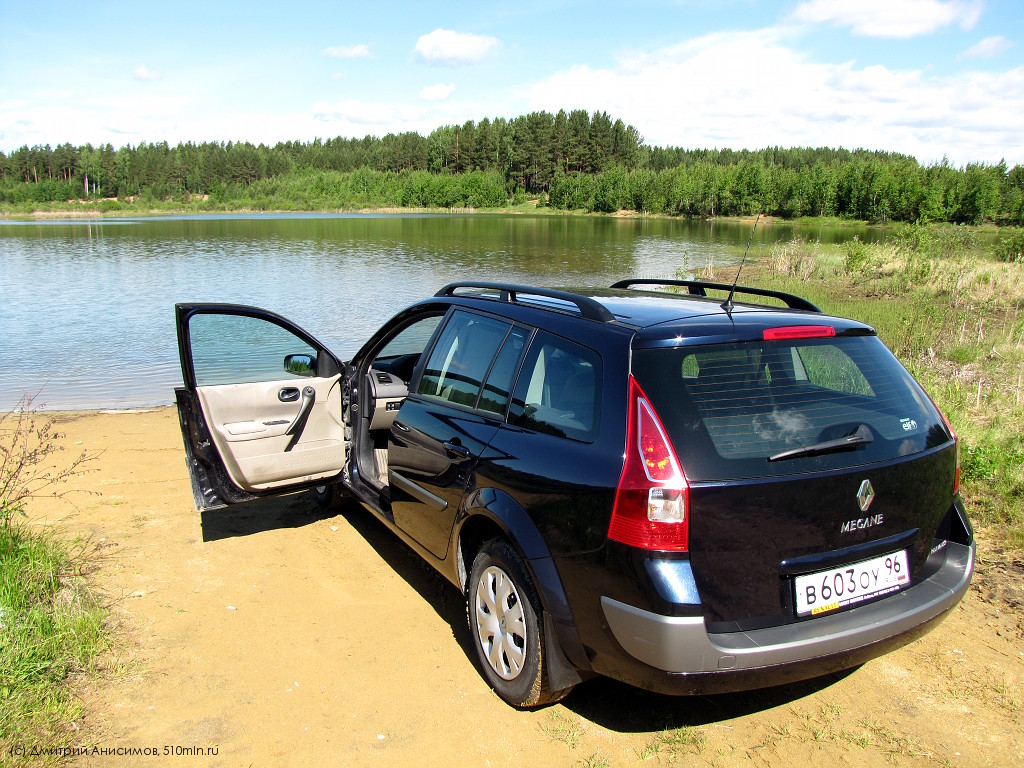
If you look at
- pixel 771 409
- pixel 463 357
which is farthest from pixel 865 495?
pixel 463 357

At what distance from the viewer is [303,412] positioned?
15.4 feet

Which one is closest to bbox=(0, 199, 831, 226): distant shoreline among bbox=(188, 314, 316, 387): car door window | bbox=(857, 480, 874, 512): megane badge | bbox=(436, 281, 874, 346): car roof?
bbox=(188, 314, 316, 387): car door window

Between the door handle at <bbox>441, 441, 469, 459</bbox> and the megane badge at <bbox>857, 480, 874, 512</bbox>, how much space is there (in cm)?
162

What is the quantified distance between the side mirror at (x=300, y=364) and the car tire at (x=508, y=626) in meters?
2.26

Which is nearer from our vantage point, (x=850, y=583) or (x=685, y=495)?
(x=685, y=495)

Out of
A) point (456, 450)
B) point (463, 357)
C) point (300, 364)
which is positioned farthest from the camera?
point (300, 364)

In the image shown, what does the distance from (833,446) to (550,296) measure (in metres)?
1.44

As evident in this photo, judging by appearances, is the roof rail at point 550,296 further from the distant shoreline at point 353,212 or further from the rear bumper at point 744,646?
the distant shoreline at point 353,212

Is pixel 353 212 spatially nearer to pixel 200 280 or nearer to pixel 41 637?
pixel 200 280

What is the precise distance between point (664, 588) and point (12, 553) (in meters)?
3.39

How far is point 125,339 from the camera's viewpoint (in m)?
15.0

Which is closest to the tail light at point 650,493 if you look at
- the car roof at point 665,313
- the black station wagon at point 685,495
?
the black station wagon at point 685,495

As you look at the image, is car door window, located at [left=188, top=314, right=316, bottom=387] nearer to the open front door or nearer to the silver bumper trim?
the open front door

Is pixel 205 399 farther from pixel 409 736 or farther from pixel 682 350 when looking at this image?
pixel 682 350
